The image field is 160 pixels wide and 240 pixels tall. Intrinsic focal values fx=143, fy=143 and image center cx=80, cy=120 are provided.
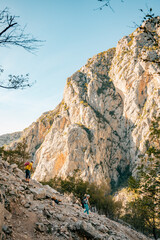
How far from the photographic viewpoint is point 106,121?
281 feet

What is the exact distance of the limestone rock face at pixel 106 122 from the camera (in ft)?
225

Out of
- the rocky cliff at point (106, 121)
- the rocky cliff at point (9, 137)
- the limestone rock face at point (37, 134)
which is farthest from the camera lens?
the rocky cliff at point (9, 137)

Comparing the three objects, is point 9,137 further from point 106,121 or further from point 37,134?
point 106,121

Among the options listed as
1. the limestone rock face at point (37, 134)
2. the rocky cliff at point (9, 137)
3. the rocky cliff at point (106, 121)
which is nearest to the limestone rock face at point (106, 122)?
the rocky cliff at point (106, 121)

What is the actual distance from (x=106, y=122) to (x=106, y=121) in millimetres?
1064

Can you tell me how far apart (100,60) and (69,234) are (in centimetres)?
11942

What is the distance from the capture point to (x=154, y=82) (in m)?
70.6

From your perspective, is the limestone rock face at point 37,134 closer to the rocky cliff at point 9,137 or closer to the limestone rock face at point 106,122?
the limestone rock face at point 106,122

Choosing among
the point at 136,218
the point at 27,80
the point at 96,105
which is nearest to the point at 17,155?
the point at 27,80

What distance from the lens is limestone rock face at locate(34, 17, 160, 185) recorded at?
225 ft

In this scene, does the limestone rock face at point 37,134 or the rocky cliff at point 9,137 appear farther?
the rocky cliff at point 9,137

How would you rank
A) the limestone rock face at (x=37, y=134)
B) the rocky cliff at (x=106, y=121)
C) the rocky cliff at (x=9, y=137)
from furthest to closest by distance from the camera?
the rocky cliff at (x=9, y=137) → the limestone rock face at (x=37, y=134) → the rocky cliff at (x=106, y=121)

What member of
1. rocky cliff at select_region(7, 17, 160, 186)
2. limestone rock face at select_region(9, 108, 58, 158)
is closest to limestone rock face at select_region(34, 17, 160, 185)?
rocky cliff at select_region(7, 17, 160, 186)

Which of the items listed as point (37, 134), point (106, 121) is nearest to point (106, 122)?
point (106, 121)
